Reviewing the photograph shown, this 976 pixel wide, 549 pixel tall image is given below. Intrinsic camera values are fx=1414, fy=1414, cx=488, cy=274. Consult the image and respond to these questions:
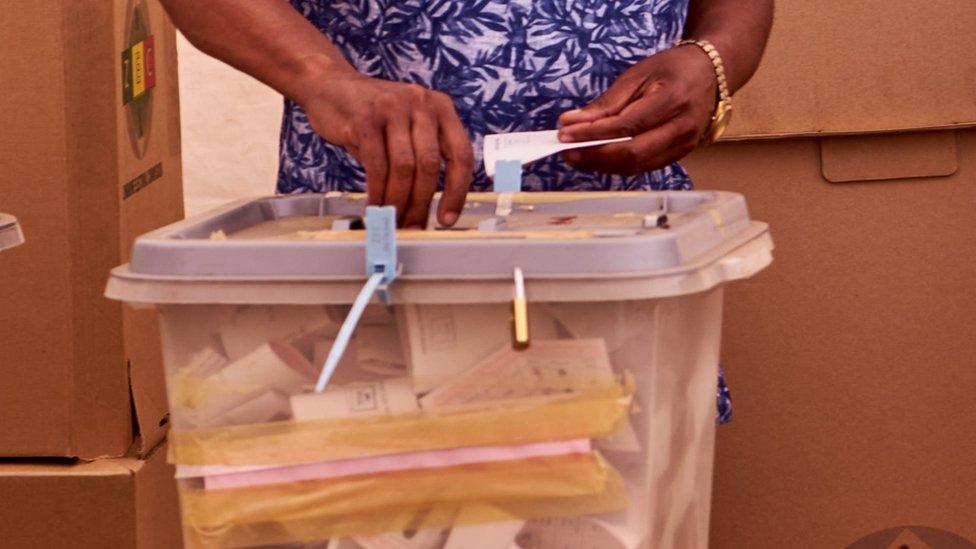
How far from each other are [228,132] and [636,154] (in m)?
1.01

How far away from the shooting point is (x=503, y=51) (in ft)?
3.31

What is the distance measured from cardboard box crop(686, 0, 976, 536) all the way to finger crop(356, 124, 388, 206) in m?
0.74

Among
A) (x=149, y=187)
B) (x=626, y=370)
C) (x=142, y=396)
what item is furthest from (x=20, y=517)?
(x=626, y=370)

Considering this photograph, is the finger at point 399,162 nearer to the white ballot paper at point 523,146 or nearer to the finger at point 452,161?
the finger at point 452,161

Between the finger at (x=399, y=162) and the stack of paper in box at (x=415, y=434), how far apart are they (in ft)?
0.32

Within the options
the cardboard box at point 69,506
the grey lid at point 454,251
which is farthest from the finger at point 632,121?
the cardboard box at point 69,506

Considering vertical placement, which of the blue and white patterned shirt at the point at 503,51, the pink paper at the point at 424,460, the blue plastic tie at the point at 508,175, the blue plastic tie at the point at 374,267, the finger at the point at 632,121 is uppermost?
the blue and white patterned shirt at the point at 503,51

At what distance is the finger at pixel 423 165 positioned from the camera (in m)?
0.79

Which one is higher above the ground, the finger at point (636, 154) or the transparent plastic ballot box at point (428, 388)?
the finger at point (636, 154)

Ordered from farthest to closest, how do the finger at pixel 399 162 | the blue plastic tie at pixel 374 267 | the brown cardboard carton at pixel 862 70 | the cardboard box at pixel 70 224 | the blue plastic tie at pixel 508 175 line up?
the brown cardboard carton at pixel 862 70
the cardboard box at pixel 70 224
the blue plastic tie at pixel 508 175
the finger at pixel 399 162
the blue plastic tie at pixel 374 267

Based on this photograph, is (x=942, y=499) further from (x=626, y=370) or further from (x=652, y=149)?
(x=626, y=370)

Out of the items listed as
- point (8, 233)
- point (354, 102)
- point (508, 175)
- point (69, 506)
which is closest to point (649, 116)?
point (508, 175)

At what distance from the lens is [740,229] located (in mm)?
850

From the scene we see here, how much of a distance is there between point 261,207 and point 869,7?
2.54 ft
